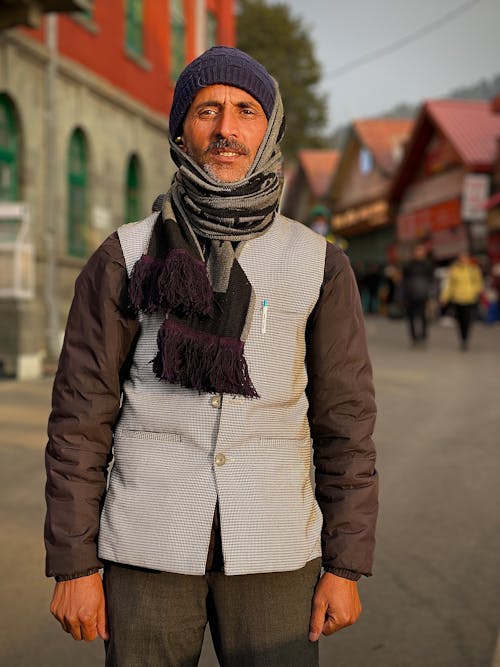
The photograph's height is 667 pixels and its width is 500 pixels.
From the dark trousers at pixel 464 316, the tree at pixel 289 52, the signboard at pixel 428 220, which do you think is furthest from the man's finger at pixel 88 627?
the tree at pixel 289 52

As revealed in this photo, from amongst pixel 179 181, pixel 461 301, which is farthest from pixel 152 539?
pixel 461 301

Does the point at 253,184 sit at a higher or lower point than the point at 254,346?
higher

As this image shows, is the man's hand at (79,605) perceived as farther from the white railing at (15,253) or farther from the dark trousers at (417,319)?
the dark trousers at (417,319)

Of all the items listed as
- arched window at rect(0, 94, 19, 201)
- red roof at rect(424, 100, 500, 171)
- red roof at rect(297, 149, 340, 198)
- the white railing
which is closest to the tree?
red roof at rect(297, 149, 340, 198)

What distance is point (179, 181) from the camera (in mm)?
2264

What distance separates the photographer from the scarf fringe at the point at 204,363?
6.82ft

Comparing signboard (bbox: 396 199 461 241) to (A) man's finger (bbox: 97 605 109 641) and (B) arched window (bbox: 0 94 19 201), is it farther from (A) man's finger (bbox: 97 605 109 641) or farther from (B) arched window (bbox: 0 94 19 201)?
(A) man's finger (bbox: 97 605 109 641)

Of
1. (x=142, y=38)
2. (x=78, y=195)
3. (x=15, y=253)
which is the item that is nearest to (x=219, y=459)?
(x=15, y=253)

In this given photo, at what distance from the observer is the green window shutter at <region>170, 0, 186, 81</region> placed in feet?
70.9

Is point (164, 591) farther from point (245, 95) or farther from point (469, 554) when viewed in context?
point (469, 554)

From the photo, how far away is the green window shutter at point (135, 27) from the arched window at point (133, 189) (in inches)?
82.5

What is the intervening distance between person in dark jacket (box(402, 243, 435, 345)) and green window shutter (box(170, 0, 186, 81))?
710cm

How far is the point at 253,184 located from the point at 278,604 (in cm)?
91

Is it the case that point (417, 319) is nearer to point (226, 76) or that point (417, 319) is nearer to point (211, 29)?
point (211, 29)
